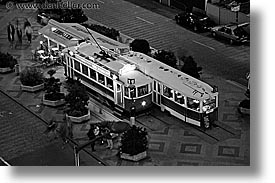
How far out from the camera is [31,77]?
737 centimetres

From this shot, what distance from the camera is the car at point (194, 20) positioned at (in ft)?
23.6

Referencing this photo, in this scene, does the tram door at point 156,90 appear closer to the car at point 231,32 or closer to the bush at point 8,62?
the car at point 231,32

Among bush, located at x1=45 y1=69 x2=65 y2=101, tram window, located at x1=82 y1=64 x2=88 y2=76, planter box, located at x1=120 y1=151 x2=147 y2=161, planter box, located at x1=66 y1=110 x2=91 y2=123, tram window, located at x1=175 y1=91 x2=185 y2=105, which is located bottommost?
planter box, located at x1=120 y1=151 x2=147 y2=161

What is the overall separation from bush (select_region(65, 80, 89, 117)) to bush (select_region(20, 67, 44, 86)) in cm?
38

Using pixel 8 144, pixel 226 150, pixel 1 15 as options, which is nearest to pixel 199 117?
pixel 226 150

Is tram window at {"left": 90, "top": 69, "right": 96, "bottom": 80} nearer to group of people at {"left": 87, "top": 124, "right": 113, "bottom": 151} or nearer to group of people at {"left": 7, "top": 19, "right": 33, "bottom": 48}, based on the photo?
group of people at {"left": 87, "top": 124, "right": 113, "bottom": 151}

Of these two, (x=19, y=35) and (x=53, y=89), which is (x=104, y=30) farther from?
(x=19, y=35)

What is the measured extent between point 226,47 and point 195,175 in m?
1.40

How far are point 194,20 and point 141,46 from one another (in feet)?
1.38

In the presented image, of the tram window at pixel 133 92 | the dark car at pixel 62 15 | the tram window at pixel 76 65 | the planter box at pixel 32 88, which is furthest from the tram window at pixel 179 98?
the planter box at pixel 32 88

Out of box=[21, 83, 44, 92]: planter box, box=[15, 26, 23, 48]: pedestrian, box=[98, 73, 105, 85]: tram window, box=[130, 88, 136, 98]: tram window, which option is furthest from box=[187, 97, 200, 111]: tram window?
box=[15, 26, 23, 48]: pedestrian

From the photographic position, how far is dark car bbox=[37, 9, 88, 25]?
7309mm
